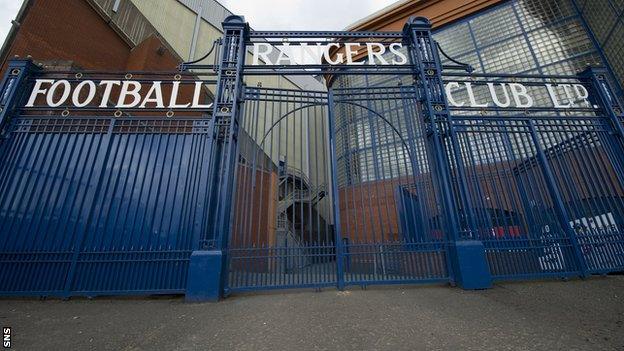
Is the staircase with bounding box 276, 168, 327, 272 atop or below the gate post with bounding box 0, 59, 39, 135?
below

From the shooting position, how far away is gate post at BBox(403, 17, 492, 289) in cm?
372

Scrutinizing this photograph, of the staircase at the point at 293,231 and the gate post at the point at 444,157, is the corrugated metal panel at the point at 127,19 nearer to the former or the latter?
the staircase at the point at 293,231

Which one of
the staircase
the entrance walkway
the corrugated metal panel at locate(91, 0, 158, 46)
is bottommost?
the entrance walkway

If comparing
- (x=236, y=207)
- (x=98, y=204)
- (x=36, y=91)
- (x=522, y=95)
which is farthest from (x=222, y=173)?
(x=522, y=95)

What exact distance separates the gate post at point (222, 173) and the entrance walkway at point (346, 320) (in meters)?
0.31

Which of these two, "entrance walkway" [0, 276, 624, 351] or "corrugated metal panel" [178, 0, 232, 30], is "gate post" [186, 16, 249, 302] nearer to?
"entrance walkway" [0, 276, 624, 351]

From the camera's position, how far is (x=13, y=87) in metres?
4.60

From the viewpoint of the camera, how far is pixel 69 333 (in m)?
2.48

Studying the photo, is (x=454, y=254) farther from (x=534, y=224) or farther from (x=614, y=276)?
(x=614, y=276)

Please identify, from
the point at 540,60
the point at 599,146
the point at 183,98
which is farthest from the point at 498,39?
the point at 183,98

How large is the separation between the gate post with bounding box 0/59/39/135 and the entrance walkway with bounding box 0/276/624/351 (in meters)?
3.27

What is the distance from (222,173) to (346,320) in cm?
282

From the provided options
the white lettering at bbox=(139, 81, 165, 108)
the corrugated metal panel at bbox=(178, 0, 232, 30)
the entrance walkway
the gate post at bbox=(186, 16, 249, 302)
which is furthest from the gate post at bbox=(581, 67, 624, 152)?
the corrugated metal panel at bbox=(178, 0, 232, 30)

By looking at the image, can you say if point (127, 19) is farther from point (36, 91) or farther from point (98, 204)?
point (98, 204)
